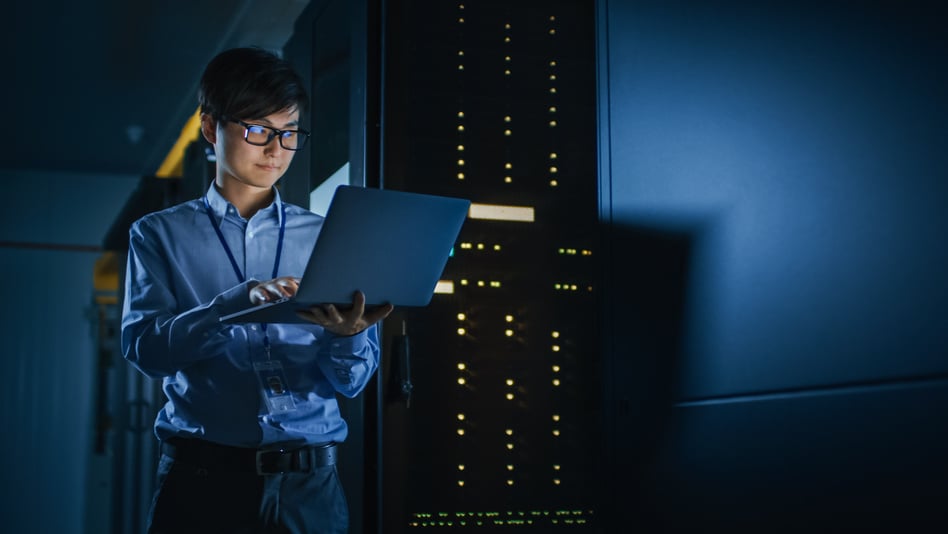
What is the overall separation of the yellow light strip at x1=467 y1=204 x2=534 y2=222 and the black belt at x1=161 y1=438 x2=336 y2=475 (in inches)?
26.4

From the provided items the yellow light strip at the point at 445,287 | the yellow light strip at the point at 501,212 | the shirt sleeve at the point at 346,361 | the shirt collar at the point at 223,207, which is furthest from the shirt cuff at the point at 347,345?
the yellow light strip at the point at 501,212

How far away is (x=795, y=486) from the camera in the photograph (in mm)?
1217

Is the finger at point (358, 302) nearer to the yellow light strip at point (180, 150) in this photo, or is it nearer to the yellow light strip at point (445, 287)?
the yellow light strip at point (445, 287)

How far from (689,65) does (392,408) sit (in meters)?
0.87

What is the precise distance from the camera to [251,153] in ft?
4.60

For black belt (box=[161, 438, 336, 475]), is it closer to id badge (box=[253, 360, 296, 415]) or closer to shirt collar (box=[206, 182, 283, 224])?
id badge (box=[253, 360, 296, 415])

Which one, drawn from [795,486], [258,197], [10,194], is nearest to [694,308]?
[795,486]

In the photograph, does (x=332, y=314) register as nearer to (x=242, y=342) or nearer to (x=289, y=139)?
(x=242, y=342)

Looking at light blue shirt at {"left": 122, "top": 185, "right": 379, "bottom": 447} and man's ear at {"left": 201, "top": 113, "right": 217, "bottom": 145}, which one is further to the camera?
man's ear at {"left": 201, "top": 113, "right": 217, "bottom": 145}

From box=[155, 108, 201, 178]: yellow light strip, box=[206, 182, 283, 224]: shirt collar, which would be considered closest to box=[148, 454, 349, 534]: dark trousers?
box=[206, 182, 283, 224]: shirt collar

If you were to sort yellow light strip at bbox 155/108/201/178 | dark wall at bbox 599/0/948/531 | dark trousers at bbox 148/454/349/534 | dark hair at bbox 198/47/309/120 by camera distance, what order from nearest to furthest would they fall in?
1. dark wall at bbox 599/0/948/531
2. dark trousers at bbox 148/454/349/534
3. dark hair at bbox 198/47/309/120
4. yellow light strip at bbox 155/108/201/178

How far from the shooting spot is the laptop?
3.72ft

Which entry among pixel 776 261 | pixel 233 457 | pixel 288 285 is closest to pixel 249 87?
pixel 288 285

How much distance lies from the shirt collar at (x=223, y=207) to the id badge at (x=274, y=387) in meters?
0.27
